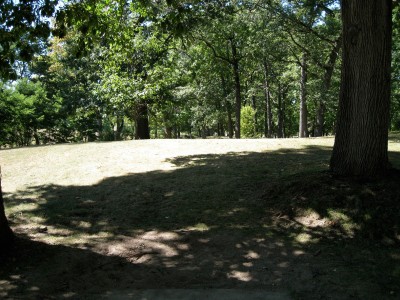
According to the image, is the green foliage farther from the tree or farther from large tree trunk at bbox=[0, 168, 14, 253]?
large tree trunk at bbox=[0, 168, 14, 253]

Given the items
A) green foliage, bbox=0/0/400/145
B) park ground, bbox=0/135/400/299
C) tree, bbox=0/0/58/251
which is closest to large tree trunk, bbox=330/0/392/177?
park ground, bbox=0/135/400/299

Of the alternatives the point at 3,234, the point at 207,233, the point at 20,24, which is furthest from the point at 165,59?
the point at 3,234

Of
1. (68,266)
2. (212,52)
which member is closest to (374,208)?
(68,266)

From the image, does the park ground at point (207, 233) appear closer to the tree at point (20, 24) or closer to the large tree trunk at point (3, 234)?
the large tree trunk at point (3, 234)

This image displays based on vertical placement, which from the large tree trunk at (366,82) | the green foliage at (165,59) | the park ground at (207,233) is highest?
the green foliage at (165,59)

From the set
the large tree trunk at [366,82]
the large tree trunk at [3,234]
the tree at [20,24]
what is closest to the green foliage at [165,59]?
the tree at [20,24]

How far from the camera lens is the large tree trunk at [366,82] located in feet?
20.4

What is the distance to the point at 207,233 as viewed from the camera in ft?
19.4

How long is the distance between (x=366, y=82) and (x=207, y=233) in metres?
3.71

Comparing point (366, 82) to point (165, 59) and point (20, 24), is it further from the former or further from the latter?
point (165, 59)

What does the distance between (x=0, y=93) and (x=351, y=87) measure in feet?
67.9

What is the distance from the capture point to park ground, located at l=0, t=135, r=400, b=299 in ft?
14.3

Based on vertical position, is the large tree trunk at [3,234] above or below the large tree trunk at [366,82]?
below

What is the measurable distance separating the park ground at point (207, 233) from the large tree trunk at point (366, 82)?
0.45m
